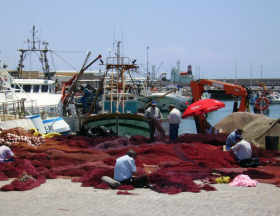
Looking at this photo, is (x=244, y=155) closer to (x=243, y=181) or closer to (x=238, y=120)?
(x=243, y=181)

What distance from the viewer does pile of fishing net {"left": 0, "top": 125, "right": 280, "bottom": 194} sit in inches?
281

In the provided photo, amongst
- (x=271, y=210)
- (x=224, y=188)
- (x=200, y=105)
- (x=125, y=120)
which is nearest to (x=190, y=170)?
(x=224, y=188)

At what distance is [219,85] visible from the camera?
55.1ft

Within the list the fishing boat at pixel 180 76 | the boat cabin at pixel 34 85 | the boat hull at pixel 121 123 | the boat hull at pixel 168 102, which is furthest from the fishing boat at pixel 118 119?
the fishing boat at pixel 180 76

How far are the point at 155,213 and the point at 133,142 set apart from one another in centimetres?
757

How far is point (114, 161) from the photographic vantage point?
8.91 meters


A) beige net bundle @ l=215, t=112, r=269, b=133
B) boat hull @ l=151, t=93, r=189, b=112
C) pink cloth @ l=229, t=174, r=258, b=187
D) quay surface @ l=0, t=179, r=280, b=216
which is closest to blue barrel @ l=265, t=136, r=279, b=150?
beige net bundle @ l=215, t=112, r=269, b=133

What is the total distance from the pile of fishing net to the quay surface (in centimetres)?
31

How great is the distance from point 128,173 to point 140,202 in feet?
3.43

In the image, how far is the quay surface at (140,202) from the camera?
5500mm

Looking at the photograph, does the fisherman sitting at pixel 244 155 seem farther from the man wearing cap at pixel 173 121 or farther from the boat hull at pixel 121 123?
the boat hull at pixel 121 123

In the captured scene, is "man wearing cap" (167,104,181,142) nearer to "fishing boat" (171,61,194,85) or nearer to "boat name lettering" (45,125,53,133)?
"boat name lettering" (45,125,53,133)

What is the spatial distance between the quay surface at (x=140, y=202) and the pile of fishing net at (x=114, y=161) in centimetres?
31

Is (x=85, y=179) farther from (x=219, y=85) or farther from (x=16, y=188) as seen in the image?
(x=219, y=85)
